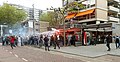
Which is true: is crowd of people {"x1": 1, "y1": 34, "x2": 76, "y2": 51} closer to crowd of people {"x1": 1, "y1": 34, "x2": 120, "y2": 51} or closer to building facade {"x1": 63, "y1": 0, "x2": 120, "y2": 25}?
crowd of people {"x1": 1, "y1": 34, "x2": 120, "y2": 51}

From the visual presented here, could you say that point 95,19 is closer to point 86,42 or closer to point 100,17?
point 100,17

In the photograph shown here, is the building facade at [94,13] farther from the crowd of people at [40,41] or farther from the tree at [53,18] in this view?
the crowd of people at [40,41]

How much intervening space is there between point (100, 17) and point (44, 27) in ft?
44.8

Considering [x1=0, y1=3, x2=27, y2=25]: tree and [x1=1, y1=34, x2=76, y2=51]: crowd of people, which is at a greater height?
[x1=0, y1=3, x2=27, y2=25]: tree

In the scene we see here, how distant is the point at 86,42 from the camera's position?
111 ft

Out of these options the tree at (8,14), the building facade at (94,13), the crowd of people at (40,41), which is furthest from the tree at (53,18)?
the crowd of people at (40,41)

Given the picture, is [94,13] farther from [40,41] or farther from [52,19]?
[40,41]

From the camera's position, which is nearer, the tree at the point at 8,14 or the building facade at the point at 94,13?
the building facade at the point at 94,13

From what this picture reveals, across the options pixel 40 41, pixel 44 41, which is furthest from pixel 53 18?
pixel 44 41

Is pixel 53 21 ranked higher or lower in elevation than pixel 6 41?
higher

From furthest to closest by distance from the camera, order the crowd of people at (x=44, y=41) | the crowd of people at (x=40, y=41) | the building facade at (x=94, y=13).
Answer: the building facade at (x=94, y=13), the crowd of people at (x=40, y=41), the crowd of people at (x=44, y=41)

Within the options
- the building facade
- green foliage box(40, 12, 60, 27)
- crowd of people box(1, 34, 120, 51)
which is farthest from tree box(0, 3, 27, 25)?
crowd of people box(1, 34, 120, 51)

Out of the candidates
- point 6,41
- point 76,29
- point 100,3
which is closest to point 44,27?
point 6,41

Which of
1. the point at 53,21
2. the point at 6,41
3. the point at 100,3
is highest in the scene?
the point at 100,3
